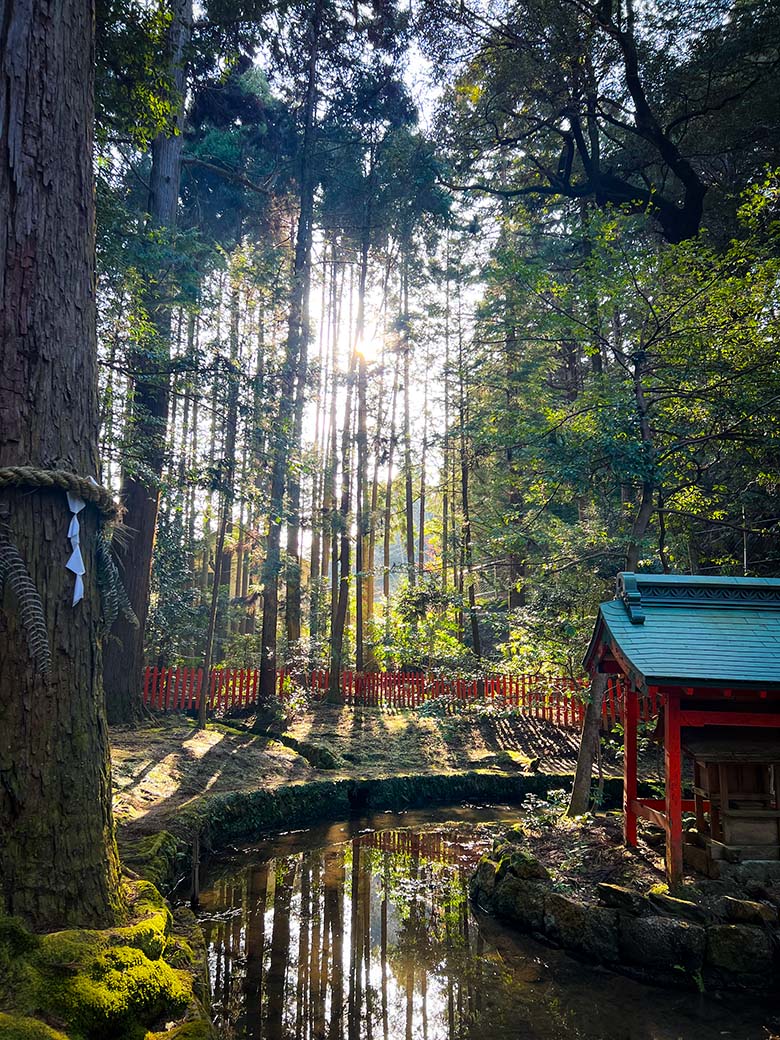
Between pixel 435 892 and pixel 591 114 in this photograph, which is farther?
pixel 591 114

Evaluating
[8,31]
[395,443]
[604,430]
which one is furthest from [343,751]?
[8,31]

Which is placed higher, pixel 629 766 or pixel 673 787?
pixel 673 787

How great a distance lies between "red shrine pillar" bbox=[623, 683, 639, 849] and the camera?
639cm

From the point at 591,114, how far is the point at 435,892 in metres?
12.6

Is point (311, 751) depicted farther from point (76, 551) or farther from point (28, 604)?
point (28, 604)

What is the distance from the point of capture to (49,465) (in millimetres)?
2891

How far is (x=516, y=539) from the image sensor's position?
27.2ft

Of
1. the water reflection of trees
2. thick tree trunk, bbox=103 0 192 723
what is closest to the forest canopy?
thick tree trunk, bbox=103 0 192 723

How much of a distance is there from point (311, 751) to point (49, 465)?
27.9 ft

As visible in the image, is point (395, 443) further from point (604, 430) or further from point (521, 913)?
point (521, 913)

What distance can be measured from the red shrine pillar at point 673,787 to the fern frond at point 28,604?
4822 millimetres

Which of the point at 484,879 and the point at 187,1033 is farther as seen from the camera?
the point at 484,879

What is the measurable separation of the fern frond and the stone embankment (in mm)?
4657

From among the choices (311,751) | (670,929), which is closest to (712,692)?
(670,929)
